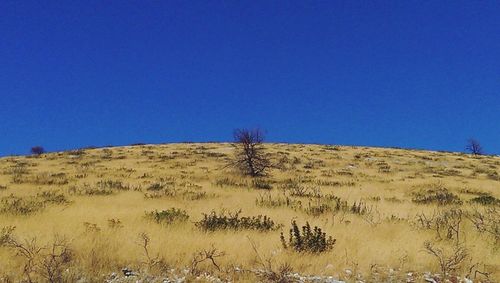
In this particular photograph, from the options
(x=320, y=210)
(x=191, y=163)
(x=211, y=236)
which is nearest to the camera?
(x=211, y=236)

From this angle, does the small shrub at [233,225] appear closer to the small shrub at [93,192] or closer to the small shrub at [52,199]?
the small shrub at [52,199]

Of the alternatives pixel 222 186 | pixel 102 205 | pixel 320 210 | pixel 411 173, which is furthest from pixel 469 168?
pixel 102 205

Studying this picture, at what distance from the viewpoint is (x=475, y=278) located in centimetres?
647

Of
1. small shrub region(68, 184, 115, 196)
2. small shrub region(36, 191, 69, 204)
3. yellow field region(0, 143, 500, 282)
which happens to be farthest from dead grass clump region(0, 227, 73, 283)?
small shrub region(68, 184, 115, 196)

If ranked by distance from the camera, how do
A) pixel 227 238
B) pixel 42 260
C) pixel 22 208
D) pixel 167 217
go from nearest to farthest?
pixel 42 260, pixel 227 238, pixel 167 217, pixel 22 208

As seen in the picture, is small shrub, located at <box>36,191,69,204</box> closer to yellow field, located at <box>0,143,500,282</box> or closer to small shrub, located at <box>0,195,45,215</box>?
yellow field, located at <box>0,143,500,282</box>

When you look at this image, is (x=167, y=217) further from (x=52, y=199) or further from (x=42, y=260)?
(x=52, y=199)

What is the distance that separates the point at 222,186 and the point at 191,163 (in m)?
12.8

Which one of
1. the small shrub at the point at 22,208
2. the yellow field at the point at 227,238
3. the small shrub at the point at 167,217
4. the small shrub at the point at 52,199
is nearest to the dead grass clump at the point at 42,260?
the yellow field at the point at 227,238

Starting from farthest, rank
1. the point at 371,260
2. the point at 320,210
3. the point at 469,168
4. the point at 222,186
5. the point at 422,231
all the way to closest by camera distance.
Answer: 1. the point at 469,168
2. the point at 222,186
3. the point at 320,210
4. the point at 422,231
5. the point at 371,260

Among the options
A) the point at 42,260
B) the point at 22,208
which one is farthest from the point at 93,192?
the point at 42,260

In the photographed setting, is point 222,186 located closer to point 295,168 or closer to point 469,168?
point 295,168

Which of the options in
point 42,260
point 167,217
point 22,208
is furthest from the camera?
point 22,208

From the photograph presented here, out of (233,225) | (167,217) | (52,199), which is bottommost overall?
(233,225)
